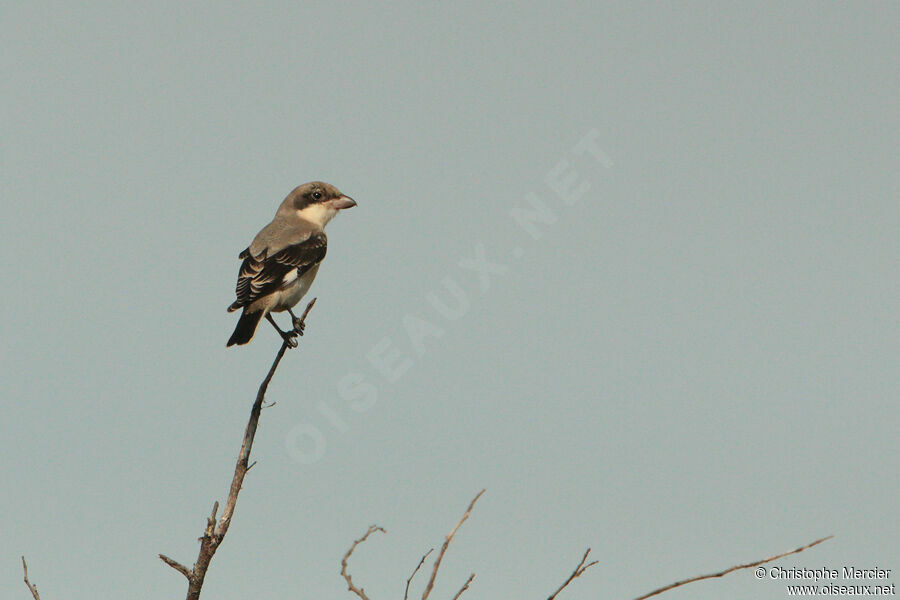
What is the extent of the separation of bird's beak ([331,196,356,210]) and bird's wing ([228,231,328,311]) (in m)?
1.07

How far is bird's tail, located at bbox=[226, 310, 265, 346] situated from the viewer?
404 inches

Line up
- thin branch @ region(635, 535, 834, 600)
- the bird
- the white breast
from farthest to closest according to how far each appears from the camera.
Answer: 1. the white breast
2. the bird
3. thin branch @ region(635, 535, 834, 600)

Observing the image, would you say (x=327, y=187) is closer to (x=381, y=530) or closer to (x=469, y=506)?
(x=381, y=530)

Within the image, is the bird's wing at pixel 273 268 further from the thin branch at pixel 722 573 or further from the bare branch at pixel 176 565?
the thin branch at pixel 722 573

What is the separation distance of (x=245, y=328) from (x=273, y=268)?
2.79ft

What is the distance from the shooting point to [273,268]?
10953mm

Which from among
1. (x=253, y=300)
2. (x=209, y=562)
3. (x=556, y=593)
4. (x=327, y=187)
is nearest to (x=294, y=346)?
(x=253, y=300)

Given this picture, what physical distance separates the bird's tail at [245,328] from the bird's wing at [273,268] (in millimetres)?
144

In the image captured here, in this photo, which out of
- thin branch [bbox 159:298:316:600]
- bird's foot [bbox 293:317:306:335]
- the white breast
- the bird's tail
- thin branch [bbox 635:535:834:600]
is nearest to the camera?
thin branch [bbox 635:535:834:600]

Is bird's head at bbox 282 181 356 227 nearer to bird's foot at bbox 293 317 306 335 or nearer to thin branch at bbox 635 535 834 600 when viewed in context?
bird's foot at bbox 293 317 306 335

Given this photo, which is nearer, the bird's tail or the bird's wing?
the bird's tail

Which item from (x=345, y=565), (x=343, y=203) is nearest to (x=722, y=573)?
(x=345, y=565)

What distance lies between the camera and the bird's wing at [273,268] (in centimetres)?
1065

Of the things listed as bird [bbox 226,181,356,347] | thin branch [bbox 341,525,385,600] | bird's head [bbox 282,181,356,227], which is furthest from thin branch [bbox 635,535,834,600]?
bird's head [bbox 282,181,356,227]
